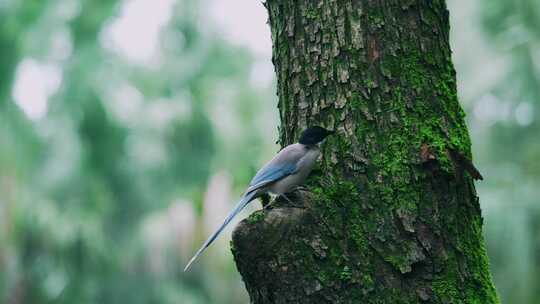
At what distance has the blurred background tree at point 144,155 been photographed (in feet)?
22.8

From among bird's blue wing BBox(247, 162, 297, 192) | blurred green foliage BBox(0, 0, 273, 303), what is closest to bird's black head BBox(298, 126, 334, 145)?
bird's blue wing BBox(247, 162, 297, 192)

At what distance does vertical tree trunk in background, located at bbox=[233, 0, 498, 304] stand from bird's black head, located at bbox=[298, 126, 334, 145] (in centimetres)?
3

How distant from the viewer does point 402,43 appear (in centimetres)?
218

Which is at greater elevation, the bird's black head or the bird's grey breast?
the bird's black head

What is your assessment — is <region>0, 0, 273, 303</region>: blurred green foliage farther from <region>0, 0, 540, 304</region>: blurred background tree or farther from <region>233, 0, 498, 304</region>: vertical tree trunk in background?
<region>233, 0, 498, 304</region>: vertical tree trunk in background

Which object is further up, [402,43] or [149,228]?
[402,43]

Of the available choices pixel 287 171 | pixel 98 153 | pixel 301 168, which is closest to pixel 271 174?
pixel 287 171

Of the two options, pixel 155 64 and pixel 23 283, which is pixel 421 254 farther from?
pixel 23 283

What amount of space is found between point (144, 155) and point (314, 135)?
17.4ft

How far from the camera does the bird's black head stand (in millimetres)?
2203

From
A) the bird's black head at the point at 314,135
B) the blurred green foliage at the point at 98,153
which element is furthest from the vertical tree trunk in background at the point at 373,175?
the blurred green foliage at the point at 98,153

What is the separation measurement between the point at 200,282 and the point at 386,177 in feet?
20.1

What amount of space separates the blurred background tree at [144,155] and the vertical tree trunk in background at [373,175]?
493cm

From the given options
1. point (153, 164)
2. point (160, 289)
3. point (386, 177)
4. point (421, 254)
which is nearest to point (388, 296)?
point (421, 254)
